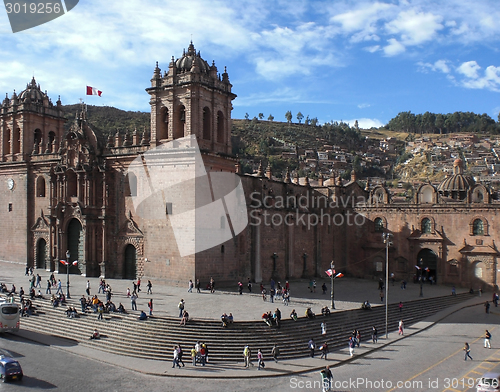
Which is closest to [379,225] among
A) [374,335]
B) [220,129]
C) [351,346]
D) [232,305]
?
[220,129]

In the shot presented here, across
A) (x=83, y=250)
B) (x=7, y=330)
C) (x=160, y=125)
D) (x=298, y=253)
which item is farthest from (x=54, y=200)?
(x=298, y=253)

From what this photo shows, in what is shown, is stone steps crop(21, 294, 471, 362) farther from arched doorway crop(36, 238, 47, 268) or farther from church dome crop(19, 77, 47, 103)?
church dome crop(19, 77, 47, 103)

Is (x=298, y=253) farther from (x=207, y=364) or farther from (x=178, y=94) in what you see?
(x=207, y=364)

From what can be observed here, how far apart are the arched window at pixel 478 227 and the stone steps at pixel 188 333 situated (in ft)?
66.1

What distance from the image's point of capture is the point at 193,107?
32.9 m

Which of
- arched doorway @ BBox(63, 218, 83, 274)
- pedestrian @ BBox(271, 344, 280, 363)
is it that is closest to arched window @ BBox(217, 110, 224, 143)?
arched doorway @ BBox(63, 218, 83, 274)

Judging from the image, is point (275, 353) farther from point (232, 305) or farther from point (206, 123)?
point (206, 123)

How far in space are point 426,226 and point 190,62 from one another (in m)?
26.1

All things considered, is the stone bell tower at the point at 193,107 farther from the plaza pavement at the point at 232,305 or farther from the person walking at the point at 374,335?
the person walking at the point at 374,335

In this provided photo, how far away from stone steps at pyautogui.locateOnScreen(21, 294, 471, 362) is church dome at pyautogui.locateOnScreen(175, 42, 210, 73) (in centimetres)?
1796

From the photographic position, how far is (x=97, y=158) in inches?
1476

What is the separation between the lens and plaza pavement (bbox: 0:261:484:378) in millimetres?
20766

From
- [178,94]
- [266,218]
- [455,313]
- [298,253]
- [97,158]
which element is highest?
[178,94]

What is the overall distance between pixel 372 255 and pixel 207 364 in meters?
29.4
